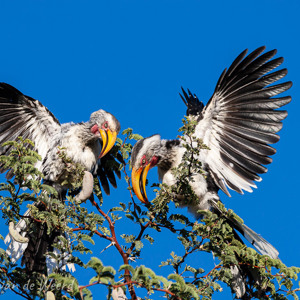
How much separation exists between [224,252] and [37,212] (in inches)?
72.1

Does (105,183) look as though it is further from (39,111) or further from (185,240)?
(185,240)

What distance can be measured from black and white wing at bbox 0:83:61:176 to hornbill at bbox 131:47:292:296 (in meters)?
1.41

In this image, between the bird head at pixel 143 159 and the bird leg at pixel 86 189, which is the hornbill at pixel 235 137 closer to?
the bird head at pixel 143 159

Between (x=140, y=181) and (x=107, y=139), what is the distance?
31.1 inches

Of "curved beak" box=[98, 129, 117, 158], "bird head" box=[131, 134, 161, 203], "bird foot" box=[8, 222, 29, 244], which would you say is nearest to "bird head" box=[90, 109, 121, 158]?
"curved beak" box=[98, 129, 117, 158]

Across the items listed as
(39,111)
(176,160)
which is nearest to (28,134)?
(39,111)

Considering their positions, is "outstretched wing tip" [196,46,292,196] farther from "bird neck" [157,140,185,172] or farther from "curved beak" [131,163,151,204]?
"curved beak" [131,163,151,204]

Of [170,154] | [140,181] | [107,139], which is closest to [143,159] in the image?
[140,181]

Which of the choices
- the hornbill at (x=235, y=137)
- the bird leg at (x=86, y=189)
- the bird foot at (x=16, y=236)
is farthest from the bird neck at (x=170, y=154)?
the bird foot at (x=16, y=236)

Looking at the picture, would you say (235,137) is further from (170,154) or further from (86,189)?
(86,189)

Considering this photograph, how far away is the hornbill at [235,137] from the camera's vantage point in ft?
21.5

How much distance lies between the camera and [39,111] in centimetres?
732

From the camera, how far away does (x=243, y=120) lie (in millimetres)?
6773

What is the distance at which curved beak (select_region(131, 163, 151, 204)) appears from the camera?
6074 mm
